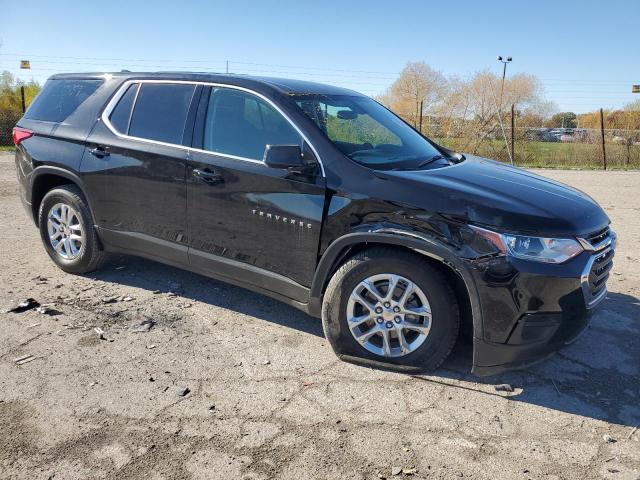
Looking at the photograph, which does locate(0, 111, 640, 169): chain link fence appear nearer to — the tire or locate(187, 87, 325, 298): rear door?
the tire

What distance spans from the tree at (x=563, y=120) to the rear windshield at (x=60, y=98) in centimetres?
3348

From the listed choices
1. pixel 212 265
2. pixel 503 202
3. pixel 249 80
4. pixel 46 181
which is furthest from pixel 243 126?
pixel 46 181

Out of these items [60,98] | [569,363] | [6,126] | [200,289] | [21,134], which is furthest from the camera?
[6,126]

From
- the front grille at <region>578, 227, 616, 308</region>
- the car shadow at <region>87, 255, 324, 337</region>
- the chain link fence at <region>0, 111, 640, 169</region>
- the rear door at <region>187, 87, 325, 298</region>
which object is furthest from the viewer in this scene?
the chain link fence at <region>0, 111, 640, 169</region>

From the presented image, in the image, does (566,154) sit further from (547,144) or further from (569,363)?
Result: (569,363)

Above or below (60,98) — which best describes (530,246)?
below

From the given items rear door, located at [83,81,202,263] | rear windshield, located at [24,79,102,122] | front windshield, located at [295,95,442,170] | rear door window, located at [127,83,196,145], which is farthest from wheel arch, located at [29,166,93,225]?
front windshield, located at [295,95,442,170]

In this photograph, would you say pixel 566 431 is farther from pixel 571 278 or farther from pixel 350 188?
pixel 350 188

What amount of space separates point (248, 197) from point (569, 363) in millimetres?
2412

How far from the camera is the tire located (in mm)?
4781

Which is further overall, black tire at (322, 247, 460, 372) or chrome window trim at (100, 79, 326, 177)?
chrome window trim at (100, 79, 326, 177)

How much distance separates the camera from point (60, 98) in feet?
16.6

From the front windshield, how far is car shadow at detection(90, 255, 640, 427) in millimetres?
1338

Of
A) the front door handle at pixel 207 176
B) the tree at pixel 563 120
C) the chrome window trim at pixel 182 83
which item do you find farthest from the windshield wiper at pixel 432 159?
the tree at pixel 563 120
